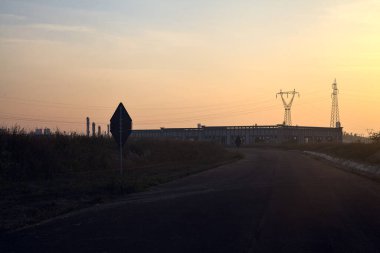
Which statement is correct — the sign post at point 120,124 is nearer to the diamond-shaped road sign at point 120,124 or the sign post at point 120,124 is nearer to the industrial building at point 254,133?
the diamond-shaped road sign at point 120,124

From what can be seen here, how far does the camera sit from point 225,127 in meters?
158

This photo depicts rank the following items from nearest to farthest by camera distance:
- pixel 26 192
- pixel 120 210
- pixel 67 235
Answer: pixel 67 235
pixel 120 210
pixel 26 192

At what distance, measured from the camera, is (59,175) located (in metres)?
30.6

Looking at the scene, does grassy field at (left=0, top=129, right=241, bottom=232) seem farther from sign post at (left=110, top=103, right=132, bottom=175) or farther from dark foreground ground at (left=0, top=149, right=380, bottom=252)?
sign post at (left=110, top=103, right=132, bottom=175)

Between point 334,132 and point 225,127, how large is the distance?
31683mm

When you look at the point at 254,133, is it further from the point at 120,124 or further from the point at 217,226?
the point at 217,226

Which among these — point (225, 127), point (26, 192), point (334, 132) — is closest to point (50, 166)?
point (26, 192)

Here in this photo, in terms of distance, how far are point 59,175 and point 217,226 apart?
19119mm

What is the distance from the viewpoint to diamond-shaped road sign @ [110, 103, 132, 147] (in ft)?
86.4

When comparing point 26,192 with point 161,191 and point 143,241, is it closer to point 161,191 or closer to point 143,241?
point 161,191

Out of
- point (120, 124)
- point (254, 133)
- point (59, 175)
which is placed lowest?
point (59, 175)

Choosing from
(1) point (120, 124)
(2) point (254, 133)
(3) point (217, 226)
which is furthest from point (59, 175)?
(2) point (254, 133)

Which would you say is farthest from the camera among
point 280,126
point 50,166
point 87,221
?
point 280,126

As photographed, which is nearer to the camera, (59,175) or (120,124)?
(120,124)
